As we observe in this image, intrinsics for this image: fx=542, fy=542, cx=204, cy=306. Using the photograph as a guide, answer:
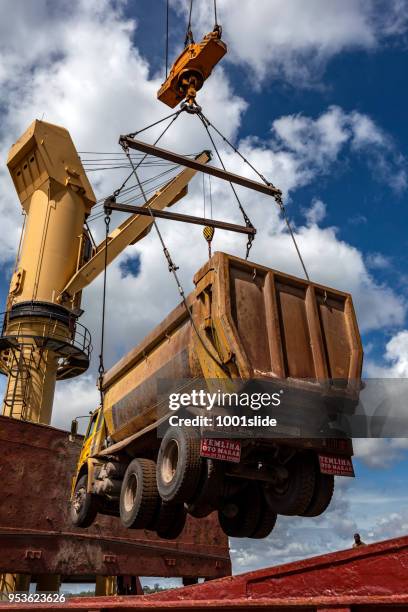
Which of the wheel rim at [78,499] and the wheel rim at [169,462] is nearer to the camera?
the wheel rim at [169,462]

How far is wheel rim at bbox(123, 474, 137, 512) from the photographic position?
7.74m

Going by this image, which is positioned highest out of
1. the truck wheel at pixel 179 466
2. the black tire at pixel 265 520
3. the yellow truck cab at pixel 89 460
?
the yellow truck cab at pixel 89 460

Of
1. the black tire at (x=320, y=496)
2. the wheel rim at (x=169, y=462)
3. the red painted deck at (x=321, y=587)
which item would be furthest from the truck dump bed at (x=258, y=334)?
the red painted deck at (x=321, y=587)

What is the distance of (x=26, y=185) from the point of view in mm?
22922

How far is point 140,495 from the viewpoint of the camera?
7316mm

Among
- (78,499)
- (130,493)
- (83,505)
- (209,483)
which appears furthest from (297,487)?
(78,499)

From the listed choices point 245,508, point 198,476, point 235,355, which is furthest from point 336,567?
point 245,508

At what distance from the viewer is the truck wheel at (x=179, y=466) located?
633 cm

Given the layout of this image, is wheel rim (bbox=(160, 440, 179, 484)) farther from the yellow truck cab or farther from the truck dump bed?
the yellow truck cab

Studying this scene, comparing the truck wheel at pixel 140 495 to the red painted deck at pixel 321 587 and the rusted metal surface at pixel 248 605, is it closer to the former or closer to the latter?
the rusted metal surface at pixel 248 605

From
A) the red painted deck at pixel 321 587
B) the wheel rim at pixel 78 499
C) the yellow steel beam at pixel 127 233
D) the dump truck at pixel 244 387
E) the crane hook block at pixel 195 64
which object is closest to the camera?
the red painted deck at pixel 321 587

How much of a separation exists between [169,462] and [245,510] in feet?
6.02

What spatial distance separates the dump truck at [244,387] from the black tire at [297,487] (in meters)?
0.01

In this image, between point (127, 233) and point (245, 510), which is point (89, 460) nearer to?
point (245, 510)
